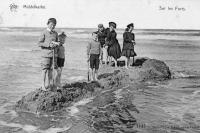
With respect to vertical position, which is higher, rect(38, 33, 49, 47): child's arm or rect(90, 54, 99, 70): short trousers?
rect(38, 33, 49, 47): child's arm

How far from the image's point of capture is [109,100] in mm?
7711

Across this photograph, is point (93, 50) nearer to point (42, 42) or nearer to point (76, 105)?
point (76, 105)

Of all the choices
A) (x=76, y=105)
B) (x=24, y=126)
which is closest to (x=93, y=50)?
(x=76, y=105)

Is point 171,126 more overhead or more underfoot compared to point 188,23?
more underfoot

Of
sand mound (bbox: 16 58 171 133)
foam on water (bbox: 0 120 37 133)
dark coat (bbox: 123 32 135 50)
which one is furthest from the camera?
dark coat (bbox: 123 32 135 50)

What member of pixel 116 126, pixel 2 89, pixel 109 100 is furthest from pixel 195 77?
pixel 116 126

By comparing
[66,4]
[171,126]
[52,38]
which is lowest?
[171,126]

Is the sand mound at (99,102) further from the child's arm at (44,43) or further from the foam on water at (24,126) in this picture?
the child's arm at (44,43)

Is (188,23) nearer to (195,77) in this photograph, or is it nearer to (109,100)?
(195,77)

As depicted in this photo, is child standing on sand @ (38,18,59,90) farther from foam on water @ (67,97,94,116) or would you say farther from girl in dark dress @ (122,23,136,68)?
girl in dark dress @ (122,23,136,68)

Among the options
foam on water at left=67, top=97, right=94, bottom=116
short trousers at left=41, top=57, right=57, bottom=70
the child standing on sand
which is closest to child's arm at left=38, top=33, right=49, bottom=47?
the child standing on sand

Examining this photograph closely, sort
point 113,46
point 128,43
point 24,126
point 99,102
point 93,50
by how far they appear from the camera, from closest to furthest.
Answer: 1. point 24,126
2. point 99,102
3. point 93,50
4. point 128,43
5. point 113,46

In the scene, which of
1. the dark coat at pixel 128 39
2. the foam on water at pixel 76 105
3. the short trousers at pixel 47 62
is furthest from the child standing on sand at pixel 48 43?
the dark coat at pixel 128 39

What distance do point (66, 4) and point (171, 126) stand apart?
9741 mm
